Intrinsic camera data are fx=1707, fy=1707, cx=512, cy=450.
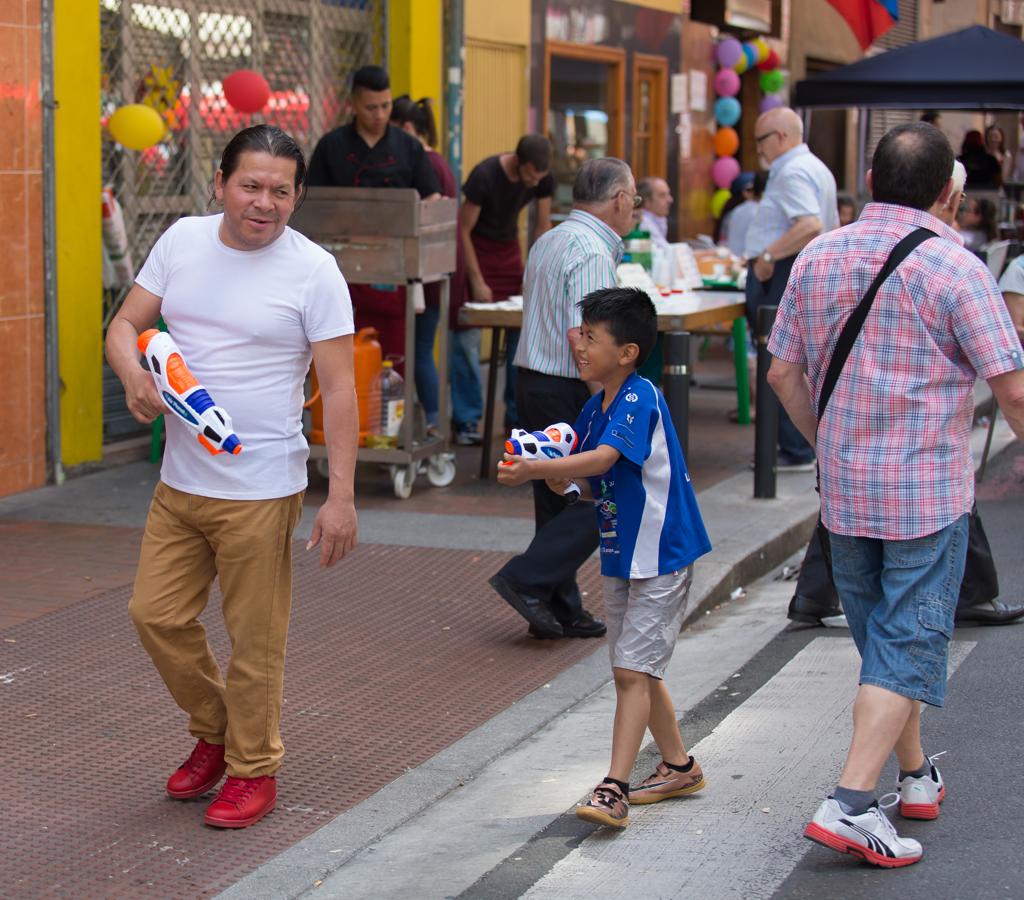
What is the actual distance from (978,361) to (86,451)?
6457mm

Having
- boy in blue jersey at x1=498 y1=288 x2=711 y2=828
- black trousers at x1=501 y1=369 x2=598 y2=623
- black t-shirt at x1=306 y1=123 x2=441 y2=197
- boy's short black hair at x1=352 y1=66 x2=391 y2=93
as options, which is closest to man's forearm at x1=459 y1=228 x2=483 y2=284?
black t-shirt at x1=306 y1=123 x2=441 y2=197

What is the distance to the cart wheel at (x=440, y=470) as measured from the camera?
9.55 meters

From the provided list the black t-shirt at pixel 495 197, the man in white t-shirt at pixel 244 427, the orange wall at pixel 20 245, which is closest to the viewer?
the man in white t-shirt at pixel 244 427

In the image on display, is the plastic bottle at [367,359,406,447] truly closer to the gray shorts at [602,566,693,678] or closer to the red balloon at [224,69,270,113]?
the red balloon at [224,69,270,113]

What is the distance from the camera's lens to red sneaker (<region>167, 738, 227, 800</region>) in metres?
4.70

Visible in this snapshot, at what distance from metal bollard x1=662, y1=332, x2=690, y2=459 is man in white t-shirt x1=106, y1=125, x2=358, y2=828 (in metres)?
3.98

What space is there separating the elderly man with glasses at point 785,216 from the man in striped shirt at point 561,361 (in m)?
3.49

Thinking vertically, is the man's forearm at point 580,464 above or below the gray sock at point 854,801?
above

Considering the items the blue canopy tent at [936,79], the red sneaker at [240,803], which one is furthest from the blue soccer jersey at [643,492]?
the blue canopy tent at [936,79]

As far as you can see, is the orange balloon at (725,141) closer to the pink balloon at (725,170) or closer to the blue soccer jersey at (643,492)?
the pink balloon at (725,170)

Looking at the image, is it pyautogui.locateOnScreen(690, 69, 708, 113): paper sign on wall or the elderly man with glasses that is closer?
the elderly man with glasses

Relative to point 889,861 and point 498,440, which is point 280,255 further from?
point 498,440

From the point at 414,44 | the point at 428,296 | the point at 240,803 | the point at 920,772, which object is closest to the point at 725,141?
the point at 414,44

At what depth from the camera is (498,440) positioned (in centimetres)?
1077
